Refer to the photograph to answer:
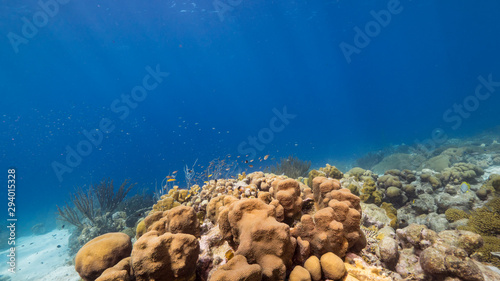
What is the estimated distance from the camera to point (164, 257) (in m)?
1.97

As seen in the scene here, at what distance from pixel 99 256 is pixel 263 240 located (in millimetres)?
2111

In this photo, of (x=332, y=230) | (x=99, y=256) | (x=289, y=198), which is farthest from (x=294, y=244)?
(x=99, y=256)

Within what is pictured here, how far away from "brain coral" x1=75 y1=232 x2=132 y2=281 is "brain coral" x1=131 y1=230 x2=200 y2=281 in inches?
32.0

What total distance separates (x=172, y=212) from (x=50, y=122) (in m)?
127

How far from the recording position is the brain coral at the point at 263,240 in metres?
1.91

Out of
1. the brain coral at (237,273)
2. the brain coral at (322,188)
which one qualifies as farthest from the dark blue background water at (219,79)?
the brain coral at (237,273)

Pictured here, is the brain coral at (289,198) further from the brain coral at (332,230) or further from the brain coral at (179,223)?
the brain coral at (179,223)

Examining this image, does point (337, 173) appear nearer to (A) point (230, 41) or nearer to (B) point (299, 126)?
(A) point (230, 41)

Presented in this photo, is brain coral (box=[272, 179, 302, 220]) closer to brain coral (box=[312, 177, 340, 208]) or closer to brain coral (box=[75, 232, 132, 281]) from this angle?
brain coral (box=[312, 177, 340, 208])

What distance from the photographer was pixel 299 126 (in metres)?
118

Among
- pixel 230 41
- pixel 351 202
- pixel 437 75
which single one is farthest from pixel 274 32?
pixel 437 75

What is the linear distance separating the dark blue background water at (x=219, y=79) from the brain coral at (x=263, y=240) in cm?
1506

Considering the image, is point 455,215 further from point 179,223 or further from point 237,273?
point 179,223

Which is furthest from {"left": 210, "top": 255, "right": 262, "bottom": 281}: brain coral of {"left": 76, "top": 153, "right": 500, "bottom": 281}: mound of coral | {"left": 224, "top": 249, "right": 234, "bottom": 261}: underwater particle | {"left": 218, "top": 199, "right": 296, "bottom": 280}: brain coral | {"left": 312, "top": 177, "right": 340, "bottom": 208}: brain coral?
{"left": 312, "top": 177, "right": 340, "bottom": 208}: brain coral
